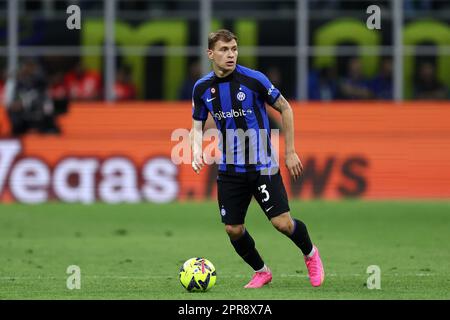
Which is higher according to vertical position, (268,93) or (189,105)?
(268,93)

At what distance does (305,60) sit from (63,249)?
493 inches

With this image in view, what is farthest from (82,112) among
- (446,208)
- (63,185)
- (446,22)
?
(446,22)

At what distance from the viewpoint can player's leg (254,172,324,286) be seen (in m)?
10.4

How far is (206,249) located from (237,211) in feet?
12.9

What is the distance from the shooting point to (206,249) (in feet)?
47.0

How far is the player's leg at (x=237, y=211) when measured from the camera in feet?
34.3

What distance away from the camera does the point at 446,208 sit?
786 inches

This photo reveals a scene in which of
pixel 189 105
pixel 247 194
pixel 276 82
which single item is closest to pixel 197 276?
pixel 247 194

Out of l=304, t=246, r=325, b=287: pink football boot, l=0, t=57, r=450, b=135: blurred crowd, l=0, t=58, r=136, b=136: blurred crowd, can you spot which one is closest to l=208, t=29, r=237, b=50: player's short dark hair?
l=304, t=246, r=325, b=287: pink football boot

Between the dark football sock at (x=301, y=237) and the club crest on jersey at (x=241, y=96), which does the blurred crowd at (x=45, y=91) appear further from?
the dark football sock at (x=301, y=237)

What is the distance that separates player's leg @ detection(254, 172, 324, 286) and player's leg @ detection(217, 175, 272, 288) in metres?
0.15

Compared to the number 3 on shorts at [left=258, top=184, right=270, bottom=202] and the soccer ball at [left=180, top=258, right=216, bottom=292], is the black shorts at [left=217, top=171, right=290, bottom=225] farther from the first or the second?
the soccer ball at [left=180, top=258, right=216, bottom=292]

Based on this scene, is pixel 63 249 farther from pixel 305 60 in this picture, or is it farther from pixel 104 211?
pixel 305 60

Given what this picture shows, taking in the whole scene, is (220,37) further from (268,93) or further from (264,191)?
(264,191)
